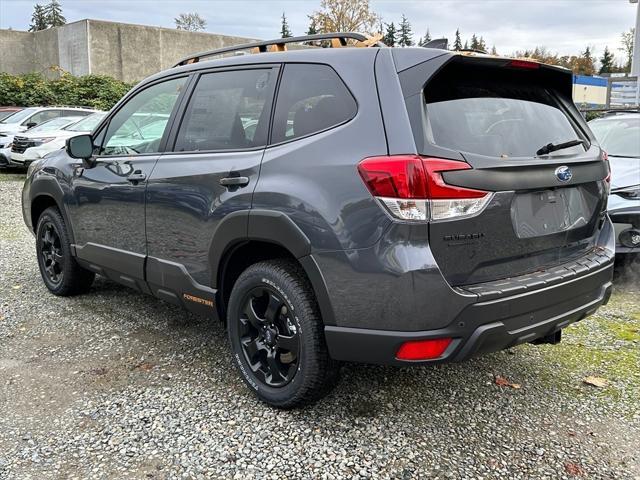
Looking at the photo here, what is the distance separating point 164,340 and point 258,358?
46.2 inches

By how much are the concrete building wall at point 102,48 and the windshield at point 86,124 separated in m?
16.4

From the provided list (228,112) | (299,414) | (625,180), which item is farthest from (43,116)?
(299,414)

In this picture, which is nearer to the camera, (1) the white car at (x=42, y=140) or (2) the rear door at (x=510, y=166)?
(2) the rear door at (x=510, y=166)

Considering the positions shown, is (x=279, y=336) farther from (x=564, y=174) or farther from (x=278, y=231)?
(x=564, y=174)

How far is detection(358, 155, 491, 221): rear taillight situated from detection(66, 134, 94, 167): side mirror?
2.66 m

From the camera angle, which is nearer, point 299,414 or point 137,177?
point 299,414

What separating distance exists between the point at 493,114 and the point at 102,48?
3056 centimetres

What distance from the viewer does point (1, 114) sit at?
696 inches

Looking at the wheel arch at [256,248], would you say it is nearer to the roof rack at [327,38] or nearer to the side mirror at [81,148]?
the roof rack at [327,38]

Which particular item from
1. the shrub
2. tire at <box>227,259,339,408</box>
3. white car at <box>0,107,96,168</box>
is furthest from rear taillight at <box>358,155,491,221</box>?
the shrub

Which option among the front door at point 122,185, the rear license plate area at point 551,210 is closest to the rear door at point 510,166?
the rear license plate area at point 551,210

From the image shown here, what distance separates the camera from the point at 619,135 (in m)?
6.32

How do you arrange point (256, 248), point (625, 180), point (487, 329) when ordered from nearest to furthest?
point (487, 329) < point (256, 248) < point (625, 180)

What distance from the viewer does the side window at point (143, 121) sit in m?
3.81
